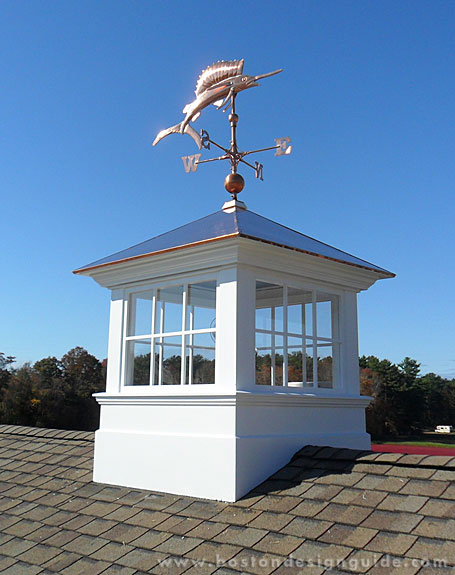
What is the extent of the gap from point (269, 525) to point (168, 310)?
281 cm

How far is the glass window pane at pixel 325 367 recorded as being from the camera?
6543 mm

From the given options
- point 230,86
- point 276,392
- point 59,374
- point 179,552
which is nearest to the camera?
point 179,552

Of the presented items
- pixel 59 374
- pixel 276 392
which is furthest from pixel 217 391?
pixel 59 374

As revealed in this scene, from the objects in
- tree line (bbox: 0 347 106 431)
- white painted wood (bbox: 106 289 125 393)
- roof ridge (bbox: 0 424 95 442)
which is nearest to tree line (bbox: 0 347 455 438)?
tree line (bbox: 0 347 106 431)

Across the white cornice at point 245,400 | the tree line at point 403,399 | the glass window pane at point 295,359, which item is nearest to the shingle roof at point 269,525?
the white cornice at point 245,400

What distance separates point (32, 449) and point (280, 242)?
4.99 meters

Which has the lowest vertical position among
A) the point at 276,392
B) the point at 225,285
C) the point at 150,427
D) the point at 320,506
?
the point at 320,506

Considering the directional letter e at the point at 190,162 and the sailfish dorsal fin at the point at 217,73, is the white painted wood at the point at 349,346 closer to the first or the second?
the directional letter e at the point at 190,162

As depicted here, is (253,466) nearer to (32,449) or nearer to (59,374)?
(32,449)

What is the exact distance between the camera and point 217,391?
5531mm

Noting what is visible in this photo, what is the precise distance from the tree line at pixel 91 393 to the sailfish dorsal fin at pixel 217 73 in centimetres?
4357

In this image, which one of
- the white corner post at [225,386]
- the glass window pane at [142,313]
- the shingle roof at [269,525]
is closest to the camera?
the shingle roof at [269,525]

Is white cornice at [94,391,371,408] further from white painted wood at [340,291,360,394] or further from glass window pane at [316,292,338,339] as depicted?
glass window pane at [316,292,338,339]

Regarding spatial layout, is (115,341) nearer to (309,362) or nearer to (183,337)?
(183,337)
